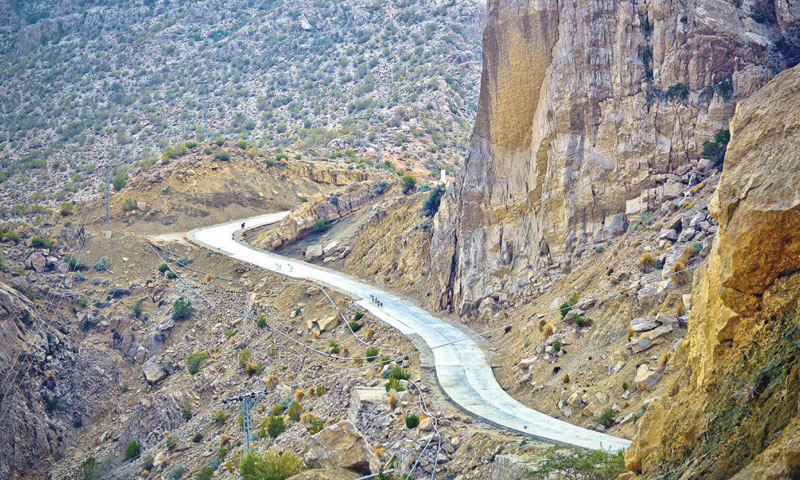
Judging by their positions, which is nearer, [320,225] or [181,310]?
[181,310]

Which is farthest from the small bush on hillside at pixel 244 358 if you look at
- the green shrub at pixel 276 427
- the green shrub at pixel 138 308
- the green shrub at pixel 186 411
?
the green shrub at pixel 138 308

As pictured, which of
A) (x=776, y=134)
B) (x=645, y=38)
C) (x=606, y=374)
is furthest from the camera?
(x=645, y=38)

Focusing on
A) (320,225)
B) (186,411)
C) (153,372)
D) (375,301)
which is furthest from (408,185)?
(186,411)

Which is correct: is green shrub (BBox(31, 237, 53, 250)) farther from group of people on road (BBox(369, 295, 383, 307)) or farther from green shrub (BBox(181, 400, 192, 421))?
group of people on road (BBox(369, 295, 383, 307))

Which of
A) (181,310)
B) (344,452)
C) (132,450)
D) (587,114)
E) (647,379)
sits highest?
(587,114)

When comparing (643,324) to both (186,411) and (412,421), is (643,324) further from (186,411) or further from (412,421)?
(186,411)

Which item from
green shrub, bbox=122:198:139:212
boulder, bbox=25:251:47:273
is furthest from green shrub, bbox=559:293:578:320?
green shrub, bbox=122:198:139:212

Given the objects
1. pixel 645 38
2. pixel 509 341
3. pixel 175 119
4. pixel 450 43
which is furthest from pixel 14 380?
pixel 450 43

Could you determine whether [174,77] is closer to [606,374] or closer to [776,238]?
[606,374]
